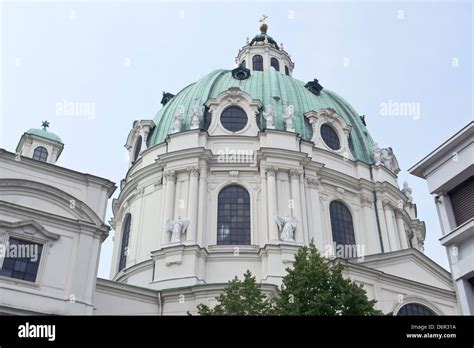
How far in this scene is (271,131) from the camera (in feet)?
115

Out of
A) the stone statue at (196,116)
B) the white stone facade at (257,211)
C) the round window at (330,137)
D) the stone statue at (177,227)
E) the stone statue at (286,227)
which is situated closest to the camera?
the white stone facade at (257,211)

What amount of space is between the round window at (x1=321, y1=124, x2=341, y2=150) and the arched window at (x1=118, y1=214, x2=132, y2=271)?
1512cm

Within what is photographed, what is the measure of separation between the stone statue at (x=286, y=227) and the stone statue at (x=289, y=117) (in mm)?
7226

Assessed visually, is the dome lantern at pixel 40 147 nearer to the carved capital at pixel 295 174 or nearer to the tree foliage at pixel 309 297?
the carved capital at pixel 295 174

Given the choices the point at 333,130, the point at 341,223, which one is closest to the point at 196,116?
the point at 333,130

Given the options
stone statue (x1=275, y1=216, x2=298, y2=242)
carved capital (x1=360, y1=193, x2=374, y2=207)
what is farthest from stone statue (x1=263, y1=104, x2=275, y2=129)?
carved capital (x1=360, y1=193, x2=374, y2=207)

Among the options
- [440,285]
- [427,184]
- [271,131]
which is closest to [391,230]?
[440,285]

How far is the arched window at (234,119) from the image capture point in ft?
120

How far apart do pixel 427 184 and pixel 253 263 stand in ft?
45.4

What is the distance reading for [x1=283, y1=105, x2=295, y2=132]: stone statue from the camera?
118ft

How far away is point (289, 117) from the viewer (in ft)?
120

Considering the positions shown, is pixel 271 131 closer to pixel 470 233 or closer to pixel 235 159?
pixel 235 159

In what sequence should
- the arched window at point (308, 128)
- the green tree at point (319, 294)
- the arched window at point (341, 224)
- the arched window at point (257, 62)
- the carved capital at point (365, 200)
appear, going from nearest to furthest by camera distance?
the green tree at point (319, 294), the arched window at point (341, 224), the carved capital at point (365, 200), the arched window at point (308, 128), the arched window at point (257, 62)

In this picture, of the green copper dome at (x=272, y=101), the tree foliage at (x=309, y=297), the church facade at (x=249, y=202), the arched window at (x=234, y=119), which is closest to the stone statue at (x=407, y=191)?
the church facade at (x=249, y=202)
